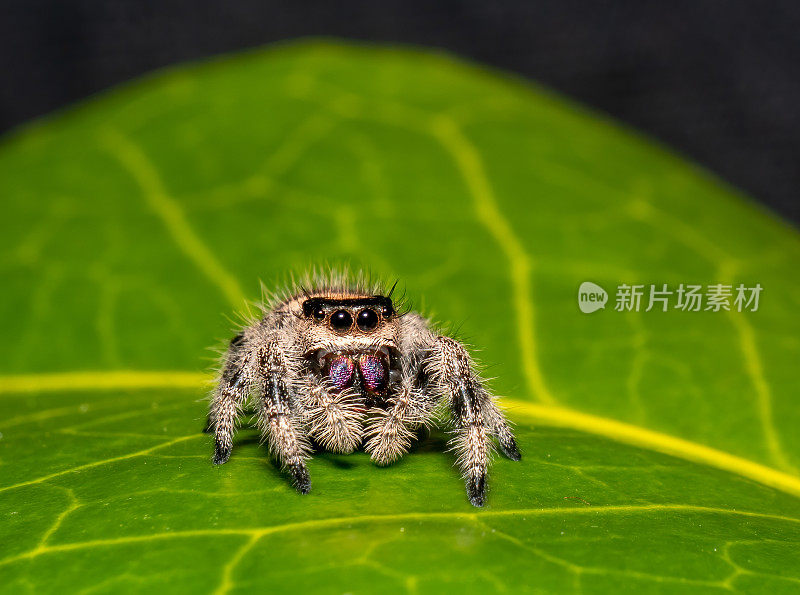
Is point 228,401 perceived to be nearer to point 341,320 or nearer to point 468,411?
point 341,320

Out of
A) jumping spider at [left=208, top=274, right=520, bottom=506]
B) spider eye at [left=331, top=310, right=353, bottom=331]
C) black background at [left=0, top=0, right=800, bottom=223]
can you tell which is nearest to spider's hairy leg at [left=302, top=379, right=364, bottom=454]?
jumping spider at [left=208, top=274, right=520, bottom=506]

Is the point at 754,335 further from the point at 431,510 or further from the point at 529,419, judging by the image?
the point at 431,510

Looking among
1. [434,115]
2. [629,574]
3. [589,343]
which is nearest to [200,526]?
[629,574]

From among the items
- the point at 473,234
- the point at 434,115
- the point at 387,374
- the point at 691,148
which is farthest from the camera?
the point at 691,148
